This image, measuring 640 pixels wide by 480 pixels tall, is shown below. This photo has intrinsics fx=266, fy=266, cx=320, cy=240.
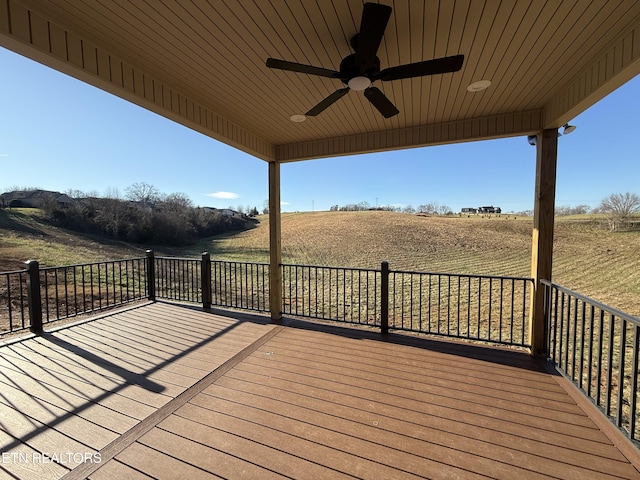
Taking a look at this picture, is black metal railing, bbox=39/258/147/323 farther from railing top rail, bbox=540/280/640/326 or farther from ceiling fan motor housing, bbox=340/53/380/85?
railing top rail, bbox=540/280/640/326

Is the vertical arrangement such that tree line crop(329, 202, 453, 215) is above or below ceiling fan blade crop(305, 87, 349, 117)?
above

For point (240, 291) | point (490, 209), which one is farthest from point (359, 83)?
point (490, 209)

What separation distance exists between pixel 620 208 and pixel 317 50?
73.8 ft

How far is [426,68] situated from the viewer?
163 cm

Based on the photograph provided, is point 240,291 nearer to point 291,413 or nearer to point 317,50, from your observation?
point 291,413

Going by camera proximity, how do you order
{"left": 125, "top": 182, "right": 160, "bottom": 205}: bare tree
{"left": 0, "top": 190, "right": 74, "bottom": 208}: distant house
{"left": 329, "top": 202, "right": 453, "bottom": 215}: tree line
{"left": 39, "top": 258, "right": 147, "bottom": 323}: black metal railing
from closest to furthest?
{"left": 39, "top": 258, "right": 147, "bottom": 323}: black metal railing, {"left": 0, "top": 190, "right": 74, "bottom": 208}: distant house, {"left": 125, "top": 182, "right": 160, "bottom": 205}: bare tree, {"left": 329, "top": 202, "right": 453, "bottom": 215}: tree line

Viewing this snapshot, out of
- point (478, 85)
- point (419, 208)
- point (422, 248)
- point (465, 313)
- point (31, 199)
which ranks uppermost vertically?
point (419, 208)

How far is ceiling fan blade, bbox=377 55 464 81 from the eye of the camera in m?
1.54

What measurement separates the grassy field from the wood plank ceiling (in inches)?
300

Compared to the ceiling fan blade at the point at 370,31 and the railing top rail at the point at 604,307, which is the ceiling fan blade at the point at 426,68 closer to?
the ceiling fan blade at the point at 370,31

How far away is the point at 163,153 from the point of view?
13.9 meters

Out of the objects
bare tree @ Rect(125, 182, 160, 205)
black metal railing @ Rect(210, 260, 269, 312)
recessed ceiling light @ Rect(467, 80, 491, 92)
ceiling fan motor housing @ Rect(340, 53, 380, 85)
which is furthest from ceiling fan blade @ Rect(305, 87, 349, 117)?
bare tree @ Rect(125, 182, 160, 205)

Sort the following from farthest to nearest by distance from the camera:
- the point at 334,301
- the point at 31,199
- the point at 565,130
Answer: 1. the point at 31,199
2. the point at 334,301
3. the point at 565,130

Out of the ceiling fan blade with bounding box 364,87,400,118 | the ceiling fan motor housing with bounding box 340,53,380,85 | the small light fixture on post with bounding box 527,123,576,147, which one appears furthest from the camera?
the small light fixture on post with bounding box 527,123,576,147
